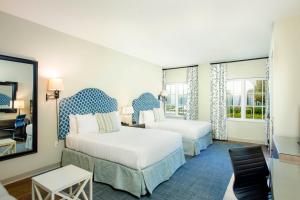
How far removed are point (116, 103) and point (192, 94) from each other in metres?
3.01

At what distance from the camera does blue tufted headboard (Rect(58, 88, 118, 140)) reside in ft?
11.5

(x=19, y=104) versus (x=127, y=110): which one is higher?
(x=19, y=104)

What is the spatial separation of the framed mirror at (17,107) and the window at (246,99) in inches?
216

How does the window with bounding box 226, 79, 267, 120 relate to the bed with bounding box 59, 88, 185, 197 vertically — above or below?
above

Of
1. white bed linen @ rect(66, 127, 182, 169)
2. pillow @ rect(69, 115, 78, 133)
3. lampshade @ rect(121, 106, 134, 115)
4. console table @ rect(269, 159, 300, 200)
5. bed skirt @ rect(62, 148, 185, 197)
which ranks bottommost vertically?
bed skirt @ rect(62, 148, 185, 197)

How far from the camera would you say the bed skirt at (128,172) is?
247cm

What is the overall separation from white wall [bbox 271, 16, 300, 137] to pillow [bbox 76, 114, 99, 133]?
333 centimetres

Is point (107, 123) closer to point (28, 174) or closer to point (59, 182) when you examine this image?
point (28, 174)

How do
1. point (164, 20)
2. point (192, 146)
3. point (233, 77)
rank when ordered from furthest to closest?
point (233, 77)
point (192, 146)
point (164, 20)

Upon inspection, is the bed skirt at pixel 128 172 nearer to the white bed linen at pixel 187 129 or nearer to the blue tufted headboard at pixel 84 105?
the blue tufted headboard at pixel 84 105

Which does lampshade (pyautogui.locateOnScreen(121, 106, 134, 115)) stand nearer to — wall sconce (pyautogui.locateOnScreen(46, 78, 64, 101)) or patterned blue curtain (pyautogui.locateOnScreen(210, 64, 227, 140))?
wall sconce (pyautogui.locateOnScreen(46, 78, 64, 101))

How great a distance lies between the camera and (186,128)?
176 inches

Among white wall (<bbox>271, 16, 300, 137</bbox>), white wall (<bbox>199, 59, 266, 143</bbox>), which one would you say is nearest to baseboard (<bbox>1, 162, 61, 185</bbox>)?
white wall (<bbox>271, 16, 300, 137</bbox>)

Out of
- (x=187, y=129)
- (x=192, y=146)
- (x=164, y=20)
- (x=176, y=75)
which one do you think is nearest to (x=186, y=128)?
(x=187, y=129)
